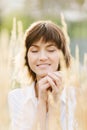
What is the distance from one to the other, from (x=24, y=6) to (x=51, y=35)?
315 centimetres

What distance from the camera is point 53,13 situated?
4480 millimetres

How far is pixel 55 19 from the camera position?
193 inches

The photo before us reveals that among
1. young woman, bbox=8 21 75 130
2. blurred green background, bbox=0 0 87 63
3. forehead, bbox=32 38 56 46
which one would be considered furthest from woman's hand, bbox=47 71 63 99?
blurred green background, bbox=0 0 87 63

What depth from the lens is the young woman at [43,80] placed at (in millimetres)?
1222

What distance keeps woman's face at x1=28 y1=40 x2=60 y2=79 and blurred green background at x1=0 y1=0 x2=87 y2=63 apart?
2.34m

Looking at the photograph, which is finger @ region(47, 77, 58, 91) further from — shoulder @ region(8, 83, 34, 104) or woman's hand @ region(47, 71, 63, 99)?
shoulder @ region(8, 83, 34, 104)

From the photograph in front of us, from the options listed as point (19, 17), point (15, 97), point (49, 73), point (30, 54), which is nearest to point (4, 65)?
point (49, 73)

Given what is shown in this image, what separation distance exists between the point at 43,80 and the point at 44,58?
0.08 m

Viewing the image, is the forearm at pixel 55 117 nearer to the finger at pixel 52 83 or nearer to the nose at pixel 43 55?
the finger at pixel 52 83

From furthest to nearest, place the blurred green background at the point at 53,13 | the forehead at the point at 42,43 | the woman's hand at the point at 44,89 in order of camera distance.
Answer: the blurred green background at the point at 53,13 < the forehead at the point at 42,43 < the woman's hand at the point at 44,89

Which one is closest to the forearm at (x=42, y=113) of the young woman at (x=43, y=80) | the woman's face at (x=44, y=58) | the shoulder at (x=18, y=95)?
the young woman at (x=43, y=80)

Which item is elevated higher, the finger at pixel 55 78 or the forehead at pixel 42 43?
the forehead at pixel 42 43

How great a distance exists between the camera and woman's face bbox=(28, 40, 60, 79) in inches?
55.7

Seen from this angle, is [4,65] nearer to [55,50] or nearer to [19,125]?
[19,125]
